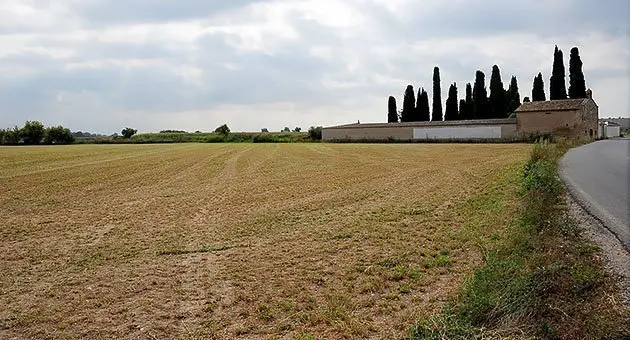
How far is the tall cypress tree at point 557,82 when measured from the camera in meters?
73.2

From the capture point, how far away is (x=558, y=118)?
6116 centimetres

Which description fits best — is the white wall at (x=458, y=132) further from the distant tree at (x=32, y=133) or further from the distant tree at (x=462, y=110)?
the distant tree at (x=32, y=133)

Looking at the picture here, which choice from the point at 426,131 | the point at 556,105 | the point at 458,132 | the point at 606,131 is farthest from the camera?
the point at 606,131

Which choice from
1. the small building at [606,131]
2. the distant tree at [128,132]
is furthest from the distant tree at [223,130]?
the small building at [606,131]

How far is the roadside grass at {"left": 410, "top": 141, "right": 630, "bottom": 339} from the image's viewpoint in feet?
14.1

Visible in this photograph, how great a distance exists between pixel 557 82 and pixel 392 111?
95.0ft

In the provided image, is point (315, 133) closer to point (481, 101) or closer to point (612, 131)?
point (481, 101)

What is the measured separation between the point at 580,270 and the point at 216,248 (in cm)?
612

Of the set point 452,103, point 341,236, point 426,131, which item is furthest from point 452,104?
point 341,236

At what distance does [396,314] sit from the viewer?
5.95 metres

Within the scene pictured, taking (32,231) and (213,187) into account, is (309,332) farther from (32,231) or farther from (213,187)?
(213,187)

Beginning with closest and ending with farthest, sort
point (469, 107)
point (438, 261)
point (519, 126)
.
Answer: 1. point (438, 261)
2. point (519, 126)
3. point (469, 107)

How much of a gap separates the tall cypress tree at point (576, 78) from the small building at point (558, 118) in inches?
264

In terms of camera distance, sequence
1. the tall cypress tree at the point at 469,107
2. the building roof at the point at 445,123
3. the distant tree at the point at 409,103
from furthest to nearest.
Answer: the distant tree at the point at 409,103
the tall cypress tree at the point at 469,107
the building roof at the point at 445,123
